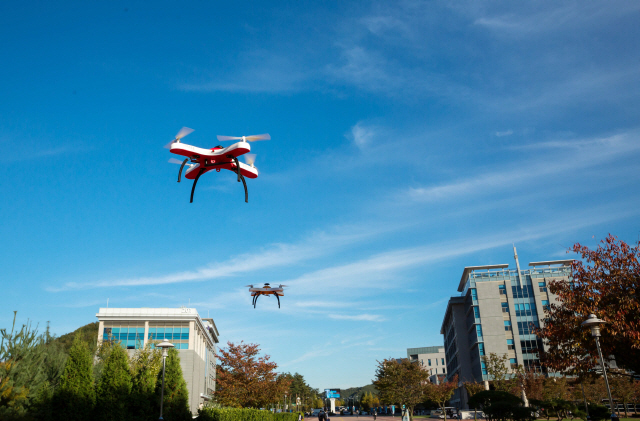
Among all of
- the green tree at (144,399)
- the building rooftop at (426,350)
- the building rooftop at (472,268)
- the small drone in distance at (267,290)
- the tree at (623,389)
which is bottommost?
the tree at (623,389)

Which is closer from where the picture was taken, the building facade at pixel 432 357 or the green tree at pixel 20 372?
the green tree at pixel 20 372

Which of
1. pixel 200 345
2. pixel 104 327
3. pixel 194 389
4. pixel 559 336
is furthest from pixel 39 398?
pixel 200 345

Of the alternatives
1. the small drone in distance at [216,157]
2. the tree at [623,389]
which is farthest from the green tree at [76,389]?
the tree at [623,389]

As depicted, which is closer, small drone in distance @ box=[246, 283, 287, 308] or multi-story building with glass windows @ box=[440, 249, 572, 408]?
small drone in distance @ box=[246, 283, 287, 308]

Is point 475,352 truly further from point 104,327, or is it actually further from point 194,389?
point 104,327

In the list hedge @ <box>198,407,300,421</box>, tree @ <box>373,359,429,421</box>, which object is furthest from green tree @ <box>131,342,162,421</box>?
tree @ <box>373,359,429,421</box>

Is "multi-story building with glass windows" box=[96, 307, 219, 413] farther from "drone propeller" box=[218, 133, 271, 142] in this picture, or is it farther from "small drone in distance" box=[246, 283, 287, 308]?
"drone propeller" box=[218, 133, 271, 142]

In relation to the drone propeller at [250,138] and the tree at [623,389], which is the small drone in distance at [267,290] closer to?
the drone propeller at [250,138]
